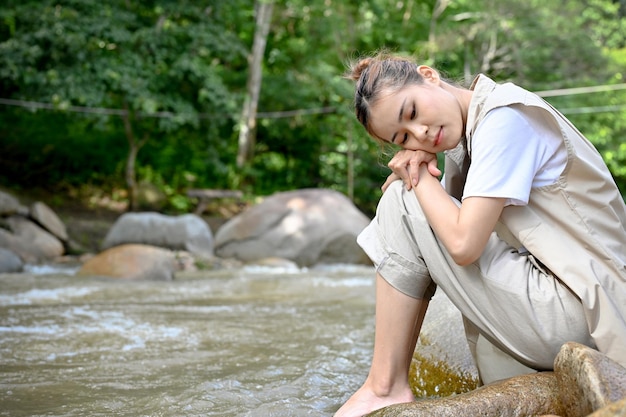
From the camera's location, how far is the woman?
1632 millimetres

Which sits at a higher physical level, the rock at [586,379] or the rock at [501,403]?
the rock at [586,379]

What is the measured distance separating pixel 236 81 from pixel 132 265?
820 centimetres

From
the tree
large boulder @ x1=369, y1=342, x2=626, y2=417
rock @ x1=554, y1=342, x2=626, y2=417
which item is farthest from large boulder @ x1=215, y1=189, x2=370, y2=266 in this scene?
rock @ x1=554, y1=342, x2=626, y2=417

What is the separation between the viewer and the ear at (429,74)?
1.88 metres

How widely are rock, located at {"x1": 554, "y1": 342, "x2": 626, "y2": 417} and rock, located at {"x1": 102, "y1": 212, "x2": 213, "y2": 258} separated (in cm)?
730

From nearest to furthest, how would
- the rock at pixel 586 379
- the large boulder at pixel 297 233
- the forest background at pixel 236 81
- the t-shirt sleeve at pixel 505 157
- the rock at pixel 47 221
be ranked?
the rock at pixel 586 379, the t-shirt sleeve at pixel 505 157, the large boulder at pixel 297 233, the rock at pixel 47 221, the forest background at pixel 236 81

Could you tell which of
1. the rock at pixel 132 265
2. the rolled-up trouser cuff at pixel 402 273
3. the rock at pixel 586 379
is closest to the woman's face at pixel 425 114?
the rolled-up trouser cuff at pixel 402 273

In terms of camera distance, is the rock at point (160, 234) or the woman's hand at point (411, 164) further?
the rock at point (160, 234)

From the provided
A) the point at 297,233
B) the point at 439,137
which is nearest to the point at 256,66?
the point at 297,233

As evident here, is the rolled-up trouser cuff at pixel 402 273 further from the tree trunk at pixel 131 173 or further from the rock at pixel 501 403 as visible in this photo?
the tree trunk at pixel 131 173

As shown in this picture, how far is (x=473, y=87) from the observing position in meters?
1.90

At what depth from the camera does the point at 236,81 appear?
46.4 feet

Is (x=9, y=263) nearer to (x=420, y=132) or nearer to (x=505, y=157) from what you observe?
A: (x=420, y=132)

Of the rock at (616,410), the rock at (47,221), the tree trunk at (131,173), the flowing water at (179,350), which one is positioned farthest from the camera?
the tree trunk at (131,173)
